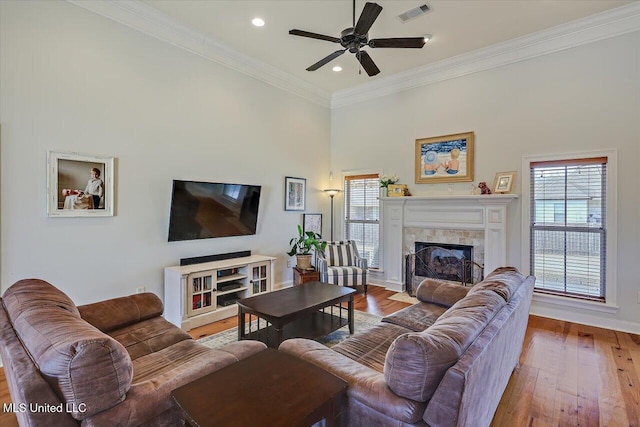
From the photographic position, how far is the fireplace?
4.93m

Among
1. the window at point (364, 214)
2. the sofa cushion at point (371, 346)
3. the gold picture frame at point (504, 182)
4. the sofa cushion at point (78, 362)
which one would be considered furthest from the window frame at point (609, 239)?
the sofa cushion at point (78, 362)

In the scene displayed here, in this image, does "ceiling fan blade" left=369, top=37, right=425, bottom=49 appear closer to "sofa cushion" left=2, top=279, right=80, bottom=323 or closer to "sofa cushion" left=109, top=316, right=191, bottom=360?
"sofa cushion" left=109, top=316, right=191, bottom=360

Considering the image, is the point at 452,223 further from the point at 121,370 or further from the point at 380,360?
the point at 121,370

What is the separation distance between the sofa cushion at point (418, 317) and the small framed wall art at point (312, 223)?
3.08 metres

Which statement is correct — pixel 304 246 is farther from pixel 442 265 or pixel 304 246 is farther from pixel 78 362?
pixel 78 362

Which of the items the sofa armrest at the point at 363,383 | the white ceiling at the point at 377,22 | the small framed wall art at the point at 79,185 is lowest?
the sofa armrest at the point at 363,383

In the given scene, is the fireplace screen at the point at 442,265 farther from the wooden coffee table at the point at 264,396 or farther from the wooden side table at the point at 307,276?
the wooden coffee table at the point at 264,396

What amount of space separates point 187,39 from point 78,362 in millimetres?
4102

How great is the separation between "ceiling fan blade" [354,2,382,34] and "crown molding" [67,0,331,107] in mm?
2348

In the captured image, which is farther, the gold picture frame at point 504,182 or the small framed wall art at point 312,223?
the small framed wall art at point 312,223

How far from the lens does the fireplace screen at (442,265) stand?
Result: 489 centimetres

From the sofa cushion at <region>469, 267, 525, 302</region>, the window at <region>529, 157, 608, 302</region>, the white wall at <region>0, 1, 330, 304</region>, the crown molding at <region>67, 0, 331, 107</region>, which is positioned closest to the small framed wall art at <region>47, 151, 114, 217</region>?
the white wall at <region>0, 1, 330, 304</region>

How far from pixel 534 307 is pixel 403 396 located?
3.97m

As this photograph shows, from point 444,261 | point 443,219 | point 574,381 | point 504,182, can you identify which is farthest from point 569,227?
point 574,381
